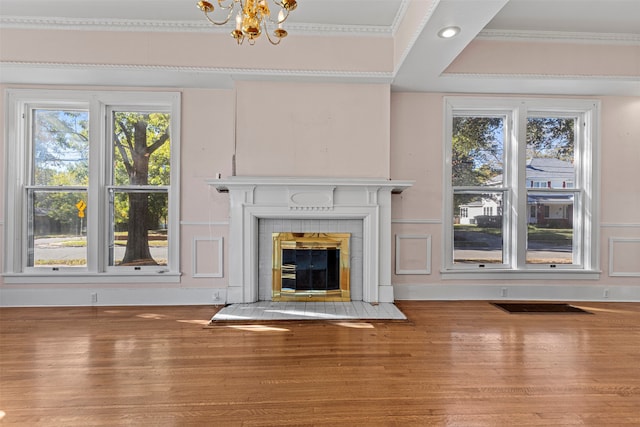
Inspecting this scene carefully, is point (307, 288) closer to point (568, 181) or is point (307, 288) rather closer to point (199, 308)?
point (199, 308)

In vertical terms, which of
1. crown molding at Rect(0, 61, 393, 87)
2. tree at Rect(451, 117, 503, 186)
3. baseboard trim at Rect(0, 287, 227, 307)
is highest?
crown molding at Rect(0, 61, 393, 87)

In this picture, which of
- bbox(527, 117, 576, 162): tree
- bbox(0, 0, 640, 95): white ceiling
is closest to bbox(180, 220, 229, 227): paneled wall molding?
bbox(0, 0, 640, 95): white ceiling

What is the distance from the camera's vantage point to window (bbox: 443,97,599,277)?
4039 millimetres

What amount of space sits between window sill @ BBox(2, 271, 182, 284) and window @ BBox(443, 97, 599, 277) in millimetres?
3522

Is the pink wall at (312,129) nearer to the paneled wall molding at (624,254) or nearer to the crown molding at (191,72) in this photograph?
the crown molding at (191,72)

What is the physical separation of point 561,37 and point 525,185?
1.66m

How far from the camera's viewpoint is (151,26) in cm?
333

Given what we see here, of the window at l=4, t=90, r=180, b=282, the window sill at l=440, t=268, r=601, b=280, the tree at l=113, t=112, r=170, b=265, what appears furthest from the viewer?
the window sill at l=440, t=268, r=601, b=280

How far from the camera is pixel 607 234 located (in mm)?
4043

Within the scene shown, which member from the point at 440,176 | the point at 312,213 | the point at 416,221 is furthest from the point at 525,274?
the point at 312,213

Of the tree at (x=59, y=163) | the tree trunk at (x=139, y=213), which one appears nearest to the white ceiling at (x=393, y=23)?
the tree at (x=59, y=163)

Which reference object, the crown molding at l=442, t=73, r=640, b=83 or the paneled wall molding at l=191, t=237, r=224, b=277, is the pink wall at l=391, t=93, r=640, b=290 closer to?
the crown molding at l=442, t=73, r=640, b=83

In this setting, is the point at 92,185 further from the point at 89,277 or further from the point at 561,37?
the point at 561,37

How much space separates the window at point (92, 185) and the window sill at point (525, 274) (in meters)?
3.51
